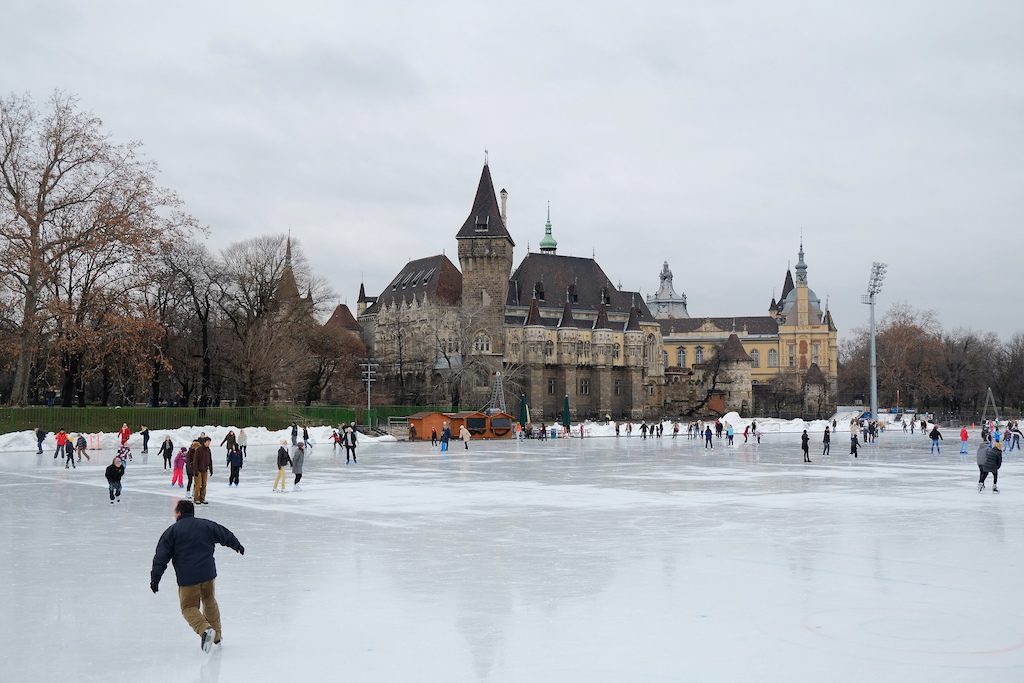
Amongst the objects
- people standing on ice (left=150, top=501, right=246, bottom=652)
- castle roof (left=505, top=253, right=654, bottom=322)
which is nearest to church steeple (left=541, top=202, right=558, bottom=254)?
castle roof (left=505, top=253, right=654, bottom=322)

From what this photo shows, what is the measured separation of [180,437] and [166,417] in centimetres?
431

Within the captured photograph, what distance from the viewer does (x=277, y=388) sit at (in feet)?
189

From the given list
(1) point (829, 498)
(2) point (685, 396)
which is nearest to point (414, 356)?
(2) point (685, 396)

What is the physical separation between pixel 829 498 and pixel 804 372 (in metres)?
103

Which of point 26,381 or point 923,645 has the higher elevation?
point 26,381

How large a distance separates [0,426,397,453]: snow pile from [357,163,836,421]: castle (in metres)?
20.8

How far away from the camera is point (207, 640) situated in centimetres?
712

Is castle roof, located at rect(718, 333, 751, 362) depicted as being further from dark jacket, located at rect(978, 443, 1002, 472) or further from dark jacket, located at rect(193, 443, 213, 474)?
dark jacket, located at rect(193, 443, 213, 474)

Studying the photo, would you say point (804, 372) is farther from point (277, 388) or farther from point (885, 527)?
point (885, 527)

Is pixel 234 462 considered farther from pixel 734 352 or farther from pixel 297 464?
pixel 734 352

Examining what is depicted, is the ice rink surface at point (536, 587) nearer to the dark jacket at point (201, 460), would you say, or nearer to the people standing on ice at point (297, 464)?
the dark jacket at point (201, 460)

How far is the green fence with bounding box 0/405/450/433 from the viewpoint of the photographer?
4016 cm

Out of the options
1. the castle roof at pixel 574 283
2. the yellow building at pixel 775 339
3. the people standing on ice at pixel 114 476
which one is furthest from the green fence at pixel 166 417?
the yellow building at pixel 775 339

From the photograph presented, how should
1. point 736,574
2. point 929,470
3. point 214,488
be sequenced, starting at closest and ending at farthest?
point 736,574, point 214,488, point 929,470
